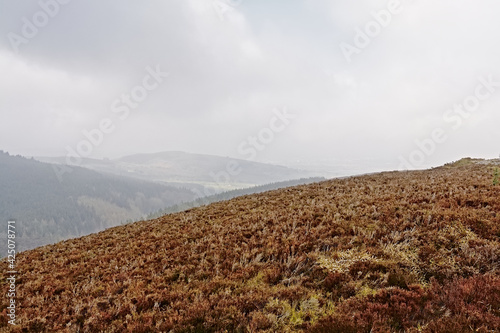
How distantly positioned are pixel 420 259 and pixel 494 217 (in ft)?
13.6

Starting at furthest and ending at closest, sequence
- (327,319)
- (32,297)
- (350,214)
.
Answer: (350,214) → (32,297) → (327,319)

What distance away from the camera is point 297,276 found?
7.07 meters

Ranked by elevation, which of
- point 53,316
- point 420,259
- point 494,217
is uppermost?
point 494,217

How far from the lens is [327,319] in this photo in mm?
5191

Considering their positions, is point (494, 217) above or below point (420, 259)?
above

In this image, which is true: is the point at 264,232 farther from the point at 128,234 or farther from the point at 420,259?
the point at 128,234

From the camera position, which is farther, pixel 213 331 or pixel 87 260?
pixel 87 260

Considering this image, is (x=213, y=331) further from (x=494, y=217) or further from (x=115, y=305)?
(x=494, y=217)

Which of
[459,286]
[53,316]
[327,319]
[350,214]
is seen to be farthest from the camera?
[350,214]

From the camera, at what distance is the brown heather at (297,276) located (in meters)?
5.31

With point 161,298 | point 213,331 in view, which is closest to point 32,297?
point 161,298

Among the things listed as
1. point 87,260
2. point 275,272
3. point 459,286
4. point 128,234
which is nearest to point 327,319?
point 275,272

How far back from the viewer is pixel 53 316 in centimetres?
665

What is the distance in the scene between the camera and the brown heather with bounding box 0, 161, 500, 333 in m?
5.31
